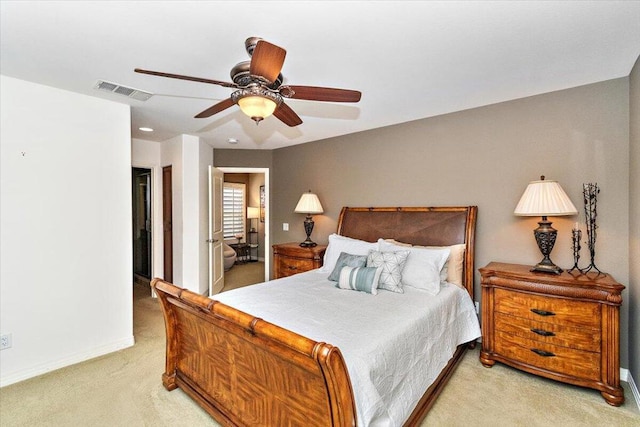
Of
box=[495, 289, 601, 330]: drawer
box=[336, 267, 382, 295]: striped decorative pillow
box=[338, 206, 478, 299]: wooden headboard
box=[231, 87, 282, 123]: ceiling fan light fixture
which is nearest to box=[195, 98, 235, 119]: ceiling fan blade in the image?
box=[231, 87, 282, 123]: ceiling fan light fixture

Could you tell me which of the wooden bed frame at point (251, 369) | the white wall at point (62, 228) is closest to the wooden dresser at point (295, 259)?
the white wall at point (62, 228)

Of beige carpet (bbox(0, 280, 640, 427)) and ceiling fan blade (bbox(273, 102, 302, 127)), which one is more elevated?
ceiling fan blade (bbox(273, 102, 302, 127))

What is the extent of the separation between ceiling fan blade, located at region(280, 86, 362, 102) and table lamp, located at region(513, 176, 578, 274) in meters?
1.77

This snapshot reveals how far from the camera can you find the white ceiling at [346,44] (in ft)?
5.30

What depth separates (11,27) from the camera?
1.77 m

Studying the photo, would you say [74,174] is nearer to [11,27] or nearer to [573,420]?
[11,27]

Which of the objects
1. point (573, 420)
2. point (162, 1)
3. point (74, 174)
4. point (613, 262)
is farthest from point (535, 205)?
point (74, 174)

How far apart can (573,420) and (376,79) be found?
9.14 feet

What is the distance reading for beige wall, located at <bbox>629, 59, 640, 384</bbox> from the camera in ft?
7.14

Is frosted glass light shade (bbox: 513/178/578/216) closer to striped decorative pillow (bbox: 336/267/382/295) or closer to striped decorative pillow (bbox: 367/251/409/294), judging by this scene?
striped decorative pillow (bbox: 367/251/409/294)

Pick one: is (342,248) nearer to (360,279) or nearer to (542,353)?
(360,279)

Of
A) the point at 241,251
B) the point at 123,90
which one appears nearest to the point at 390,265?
the point at 123,90

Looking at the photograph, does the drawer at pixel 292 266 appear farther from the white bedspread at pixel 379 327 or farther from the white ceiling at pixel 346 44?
the white ceiling at pixel 346 44

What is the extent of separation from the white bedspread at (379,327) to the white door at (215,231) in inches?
81.5
